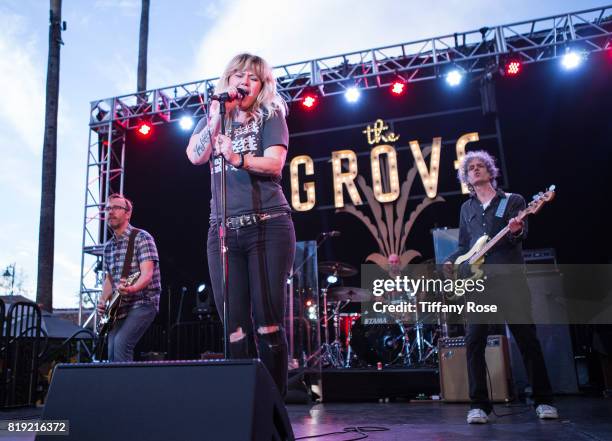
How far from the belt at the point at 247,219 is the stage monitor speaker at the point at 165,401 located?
0.84m

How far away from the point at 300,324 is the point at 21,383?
321 cm

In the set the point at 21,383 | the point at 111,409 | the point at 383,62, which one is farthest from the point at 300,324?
the point at 383,62

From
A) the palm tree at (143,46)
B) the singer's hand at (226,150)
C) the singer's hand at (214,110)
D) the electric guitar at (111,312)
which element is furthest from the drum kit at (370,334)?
the palm tree at (143,46)

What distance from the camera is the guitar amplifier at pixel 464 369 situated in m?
5.12

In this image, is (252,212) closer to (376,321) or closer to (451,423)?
(451,423)

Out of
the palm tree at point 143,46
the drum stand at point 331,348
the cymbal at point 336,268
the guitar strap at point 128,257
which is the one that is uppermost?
the palm tree at point 143,46

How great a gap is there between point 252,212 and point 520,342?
2.28 metres

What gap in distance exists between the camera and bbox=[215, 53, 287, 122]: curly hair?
7.60 ft

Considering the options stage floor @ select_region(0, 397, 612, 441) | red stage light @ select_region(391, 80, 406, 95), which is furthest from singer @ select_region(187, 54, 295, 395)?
red stage light @ select_region(391, 80, 406, 95)

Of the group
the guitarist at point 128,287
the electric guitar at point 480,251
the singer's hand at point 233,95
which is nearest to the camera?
the singer's hand at point 233,95

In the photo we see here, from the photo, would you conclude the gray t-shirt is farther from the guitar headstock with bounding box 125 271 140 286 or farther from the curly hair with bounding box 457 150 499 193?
the curly hair with bounding box 457 150 499 193

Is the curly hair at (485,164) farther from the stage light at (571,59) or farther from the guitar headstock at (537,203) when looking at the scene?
the stage light at (571,59)

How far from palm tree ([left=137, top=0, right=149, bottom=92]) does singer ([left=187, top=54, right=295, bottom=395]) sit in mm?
10954

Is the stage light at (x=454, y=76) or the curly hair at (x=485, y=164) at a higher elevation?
the stage light at (x=454, y=76)
